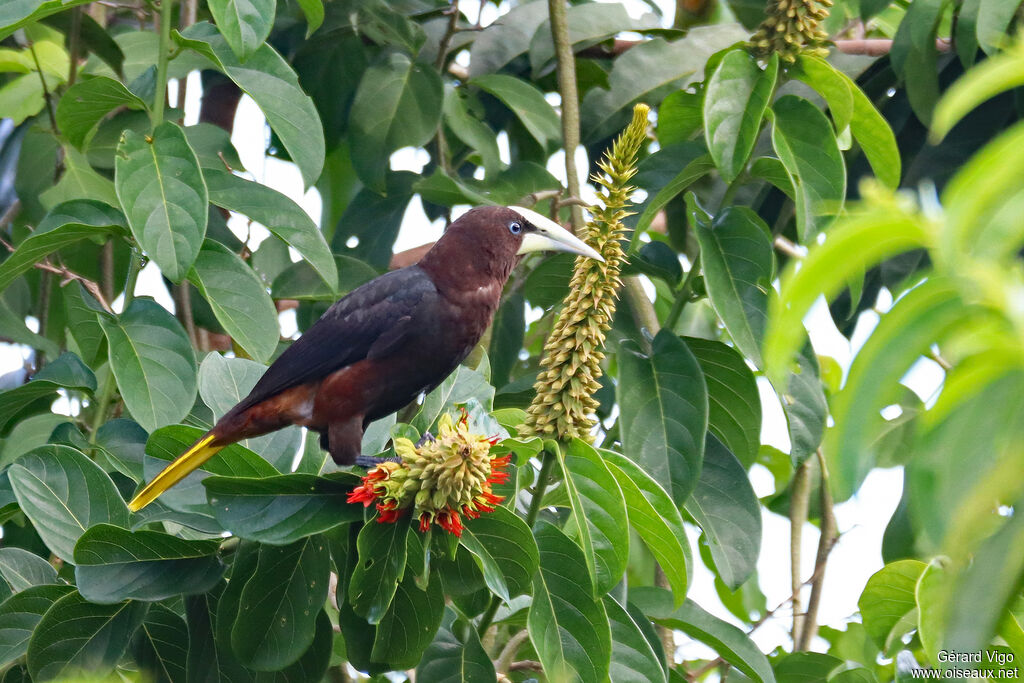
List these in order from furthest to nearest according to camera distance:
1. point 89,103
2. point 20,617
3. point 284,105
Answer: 1. point 89,103
2. point 284,105
3. point 20,617

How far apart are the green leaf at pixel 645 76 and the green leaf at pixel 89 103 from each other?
1394 millimetres

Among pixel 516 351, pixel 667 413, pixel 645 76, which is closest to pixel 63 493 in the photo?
pixel 667 413

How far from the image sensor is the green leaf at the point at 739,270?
218cm

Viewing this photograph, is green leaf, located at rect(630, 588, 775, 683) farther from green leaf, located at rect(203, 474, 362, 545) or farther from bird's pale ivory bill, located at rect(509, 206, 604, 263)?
bird's pale ivory bill, located at rect(509, 206, 604, 263)

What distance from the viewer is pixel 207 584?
1.96 metres

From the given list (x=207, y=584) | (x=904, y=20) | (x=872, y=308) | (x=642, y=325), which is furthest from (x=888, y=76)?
(x=207, y=584)

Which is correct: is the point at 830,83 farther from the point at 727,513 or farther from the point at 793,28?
the point at 727,513

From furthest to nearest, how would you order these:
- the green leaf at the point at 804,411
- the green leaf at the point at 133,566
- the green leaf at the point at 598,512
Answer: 1. the green leaf at the point at 804,411
2. the green leaf at the point at 133,566
3. the green leaf at the point at 598,512

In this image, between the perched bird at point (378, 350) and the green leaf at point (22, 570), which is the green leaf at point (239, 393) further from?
the green leaf at point (22, 570)

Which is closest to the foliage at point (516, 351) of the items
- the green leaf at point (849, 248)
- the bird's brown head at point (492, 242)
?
the green leaf at point (849, 248)

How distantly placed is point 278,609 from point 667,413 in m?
0.91

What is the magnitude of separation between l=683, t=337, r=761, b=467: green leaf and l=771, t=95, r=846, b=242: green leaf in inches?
13.6

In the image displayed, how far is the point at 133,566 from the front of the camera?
1.90m

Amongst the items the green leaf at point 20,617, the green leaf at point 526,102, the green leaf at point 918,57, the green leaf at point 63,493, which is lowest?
the green leaf at point 20,617
